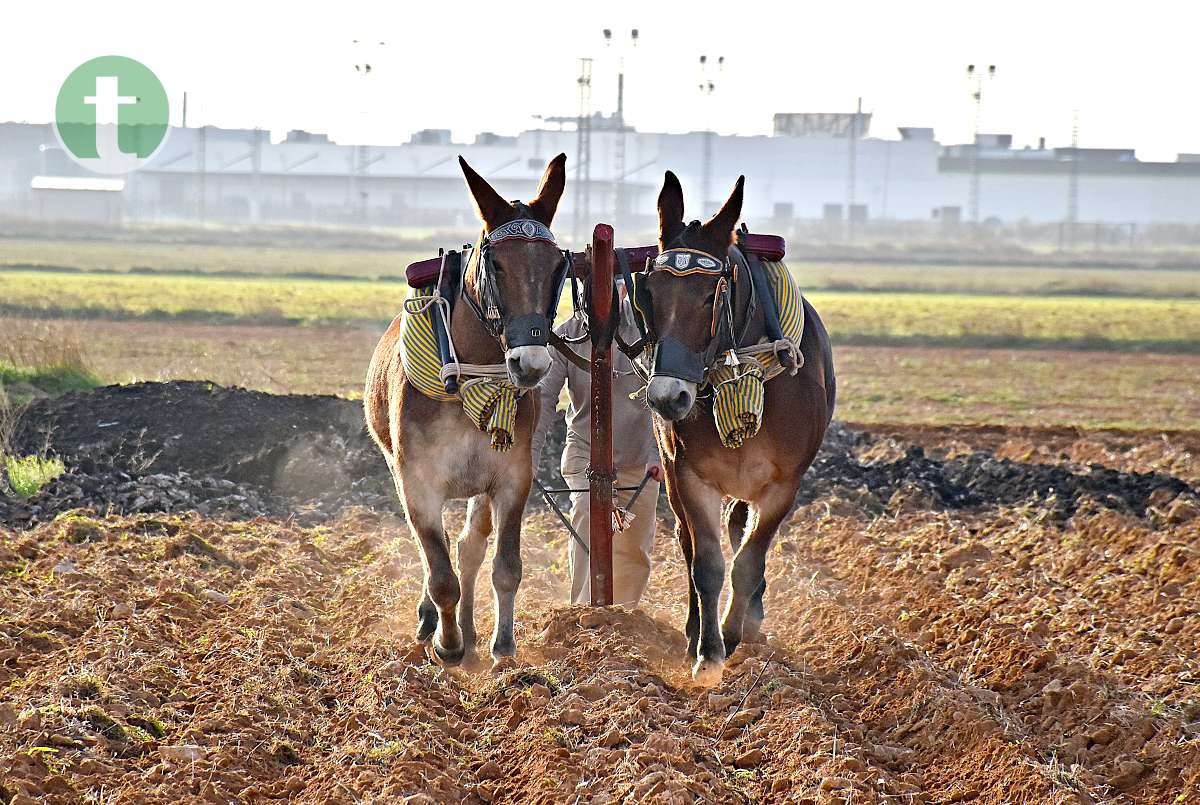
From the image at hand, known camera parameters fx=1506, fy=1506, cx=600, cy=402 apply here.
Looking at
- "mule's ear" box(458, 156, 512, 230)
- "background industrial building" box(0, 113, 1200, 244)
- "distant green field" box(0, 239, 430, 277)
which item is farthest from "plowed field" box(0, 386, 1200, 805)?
"background industrial building" box(0, 113, 1200, 244)

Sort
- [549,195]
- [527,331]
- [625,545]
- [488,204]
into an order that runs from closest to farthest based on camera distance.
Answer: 1. [527,331]
2. [488,204]
3. [549,195]
4. [625,545]

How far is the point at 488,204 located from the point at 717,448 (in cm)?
164

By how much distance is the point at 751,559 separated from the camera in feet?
25.1

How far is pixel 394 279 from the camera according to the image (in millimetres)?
55812

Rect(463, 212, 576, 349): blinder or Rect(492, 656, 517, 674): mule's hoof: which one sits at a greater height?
Rect(463, 212, 576, 349): blinder

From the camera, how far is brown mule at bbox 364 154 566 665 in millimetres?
6859

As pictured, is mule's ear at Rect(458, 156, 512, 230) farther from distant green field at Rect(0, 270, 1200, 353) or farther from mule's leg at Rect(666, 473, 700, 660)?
distant green field at Rect(0, 270, 1200, 353)

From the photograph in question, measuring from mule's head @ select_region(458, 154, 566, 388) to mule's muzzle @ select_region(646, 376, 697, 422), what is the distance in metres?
0.48

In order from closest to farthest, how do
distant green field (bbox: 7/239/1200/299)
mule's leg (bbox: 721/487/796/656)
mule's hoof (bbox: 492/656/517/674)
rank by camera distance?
mule's hoof (bbox: 492/656/517/674) < mule's leg (bbox: 721/487/796/656) < distant green field (bbox: 7/239/1200/299)

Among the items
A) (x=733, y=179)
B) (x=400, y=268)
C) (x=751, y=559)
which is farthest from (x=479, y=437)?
(x=733, y=179)

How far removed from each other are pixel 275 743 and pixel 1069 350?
94.4ft

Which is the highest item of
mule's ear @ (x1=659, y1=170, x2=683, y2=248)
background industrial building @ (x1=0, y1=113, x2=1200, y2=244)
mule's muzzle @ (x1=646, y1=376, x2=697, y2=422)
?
background industrial building @ (x1=0, y1=113, x2=1200, y2=244)

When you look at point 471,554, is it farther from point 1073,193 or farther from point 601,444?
point 1073,193

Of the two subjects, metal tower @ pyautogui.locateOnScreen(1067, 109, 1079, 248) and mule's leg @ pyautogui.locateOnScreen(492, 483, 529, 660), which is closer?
mule's leg @ pyautogui.locateOnScreen(492, 483, 529, 660)
